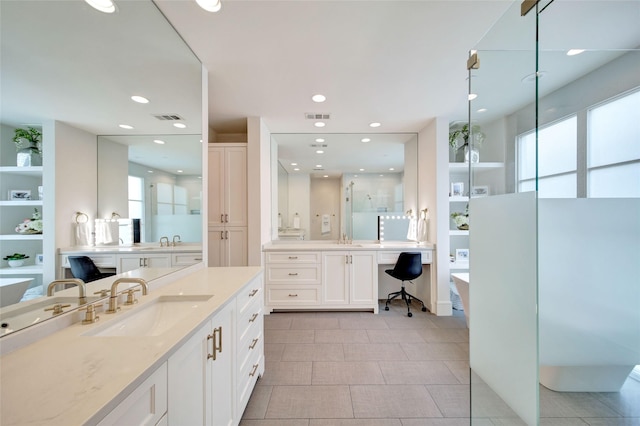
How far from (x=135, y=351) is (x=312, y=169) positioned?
4.14 meters

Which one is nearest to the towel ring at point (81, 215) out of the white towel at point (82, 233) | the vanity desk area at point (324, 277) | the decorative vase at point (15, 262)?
the white towel at point (82, 233)

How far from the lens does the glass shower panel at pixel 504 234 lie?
3.95ft

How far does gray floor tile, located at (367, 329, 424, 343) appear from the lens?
275cm

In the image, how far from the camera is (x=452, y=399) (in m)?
1.86

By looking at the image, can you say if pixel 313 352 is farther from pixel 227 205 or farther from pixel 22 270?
pixel 22 270

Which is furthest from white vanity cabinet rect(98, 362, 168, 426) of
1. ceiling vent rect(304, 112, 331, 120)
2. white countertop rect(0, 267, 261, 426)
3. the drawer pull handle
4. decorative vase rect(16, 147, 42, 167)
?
ceiling vent rect(304, 112, 331, 120)

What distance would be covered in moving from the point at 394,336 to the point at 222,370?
2149 mm

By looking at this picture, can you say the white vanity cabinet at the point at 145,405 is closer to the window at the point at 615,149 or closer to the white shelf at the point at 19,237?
the white shelf at the point at 19,237

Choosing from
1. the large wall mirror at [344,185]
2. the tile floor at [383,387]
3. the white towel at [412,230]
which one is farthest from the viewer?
the large wall mirror at [344,185]

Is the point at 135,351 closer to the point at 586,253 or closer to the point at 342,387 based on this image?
the point at 342,387

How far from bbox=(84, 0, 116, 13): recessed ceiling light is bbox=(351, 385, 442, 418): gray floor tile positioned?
9.20 feet

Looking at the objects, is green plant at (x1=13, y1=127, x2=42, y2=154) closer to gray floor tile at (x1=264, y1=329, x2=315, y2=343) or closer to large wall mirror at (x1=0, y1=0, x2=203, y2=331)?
large wall mirror at (x1=0, y1=0, x2=203, y2=331)

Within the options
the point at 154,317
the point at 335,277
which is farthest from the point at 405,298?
the point at 154,317

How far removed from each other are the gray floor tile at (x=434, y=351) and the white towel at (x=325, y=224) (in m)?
Answer: 2.19
